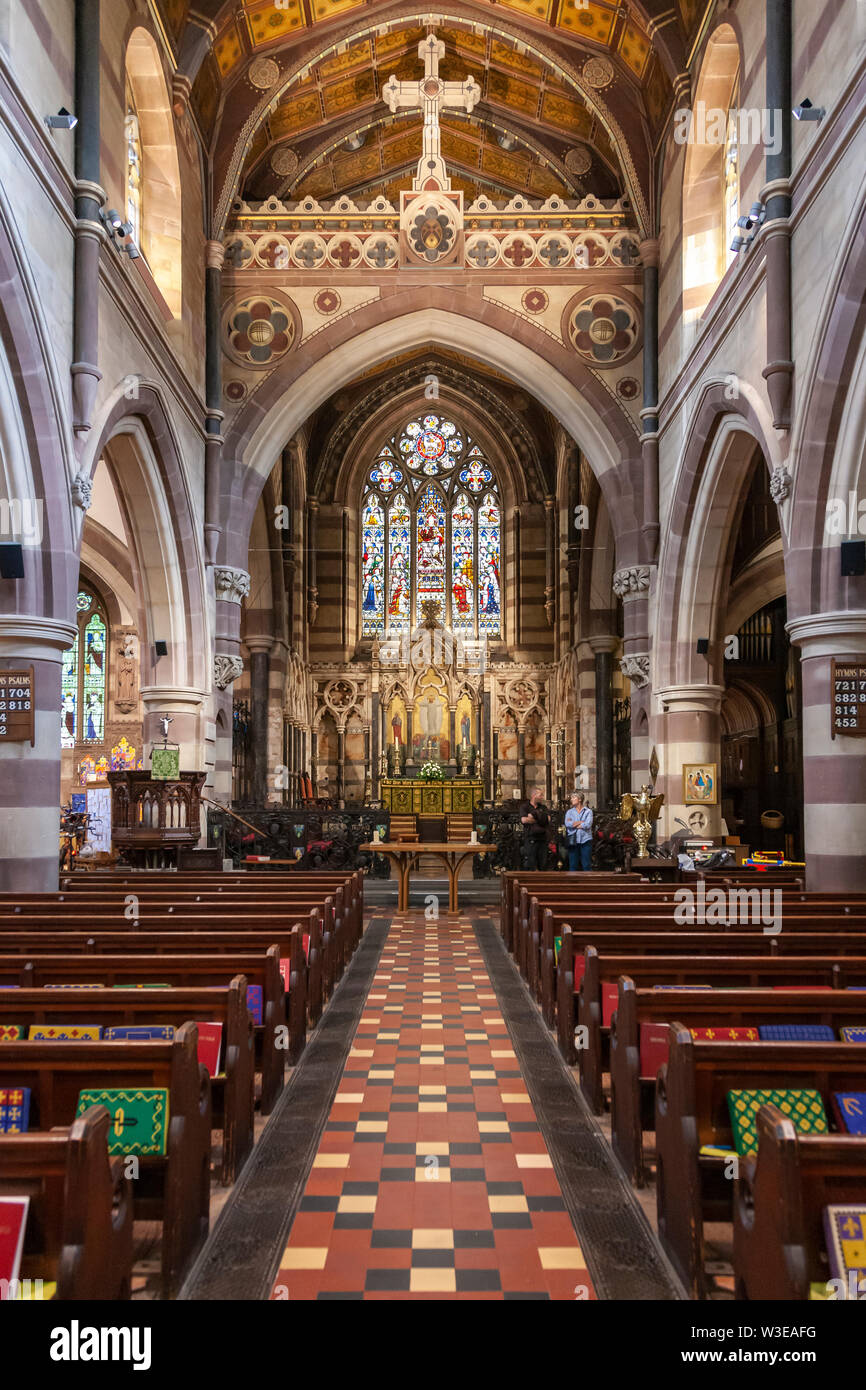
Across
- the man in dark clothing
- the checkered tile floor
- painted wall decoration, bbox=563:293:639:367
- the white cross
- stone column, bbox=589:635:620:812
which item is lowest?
the checkered tile floor

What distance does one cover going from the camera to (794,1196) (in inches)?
101

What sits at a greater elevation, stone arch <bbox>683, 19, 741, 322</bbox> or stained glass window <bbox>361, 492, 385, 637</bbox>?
stone arch <bbox>683, 19, 741, 322</bbox>

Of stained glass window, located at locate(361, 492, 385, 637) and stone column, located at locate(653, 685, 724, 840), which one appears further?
stained glass window, located at locate(361, 492, 385, 637)

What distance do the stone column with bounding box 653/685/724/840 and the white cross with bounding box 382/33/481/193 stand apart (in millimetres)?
9082

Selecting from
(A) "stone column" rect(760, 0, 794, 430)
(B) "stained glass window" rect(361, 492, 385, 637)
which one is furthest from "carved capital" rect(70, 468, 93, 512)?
(B) "stained glass window" rect(361, 492, 385, 637)

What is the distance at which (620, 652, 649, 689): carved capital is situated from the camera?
53.4 ft

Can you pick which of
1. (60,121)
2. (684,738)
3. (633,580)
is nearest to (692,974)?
(60,121)

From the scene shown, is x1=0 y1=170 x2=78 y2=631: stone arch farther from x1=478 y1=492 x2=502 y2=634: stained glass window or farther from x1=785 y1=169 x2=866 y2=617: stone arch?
x1=478 y1=492 x2=502 y2=634: stained glass window

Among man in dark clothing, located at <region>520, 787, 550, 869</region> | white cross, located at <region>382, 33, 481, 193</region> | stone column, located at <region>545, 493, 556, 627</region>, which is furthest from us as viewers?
stone column, located at <region>545, 493, 556, 627</region>

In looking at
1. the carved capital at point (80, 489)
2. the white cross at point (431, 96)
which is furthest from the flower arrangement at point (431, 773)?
the carved capital at point (80, 489)

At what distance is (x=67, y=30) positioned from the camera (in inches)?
408

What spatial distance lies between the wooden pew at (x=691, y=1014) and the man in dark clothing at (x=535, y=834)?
944cm

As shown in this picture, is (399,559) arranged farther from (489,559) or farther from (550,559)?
(550,559)

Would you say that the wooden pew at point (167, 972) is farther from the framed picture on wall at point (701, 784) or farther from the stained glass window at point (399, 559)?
the stained glass window at point (399, 559)
